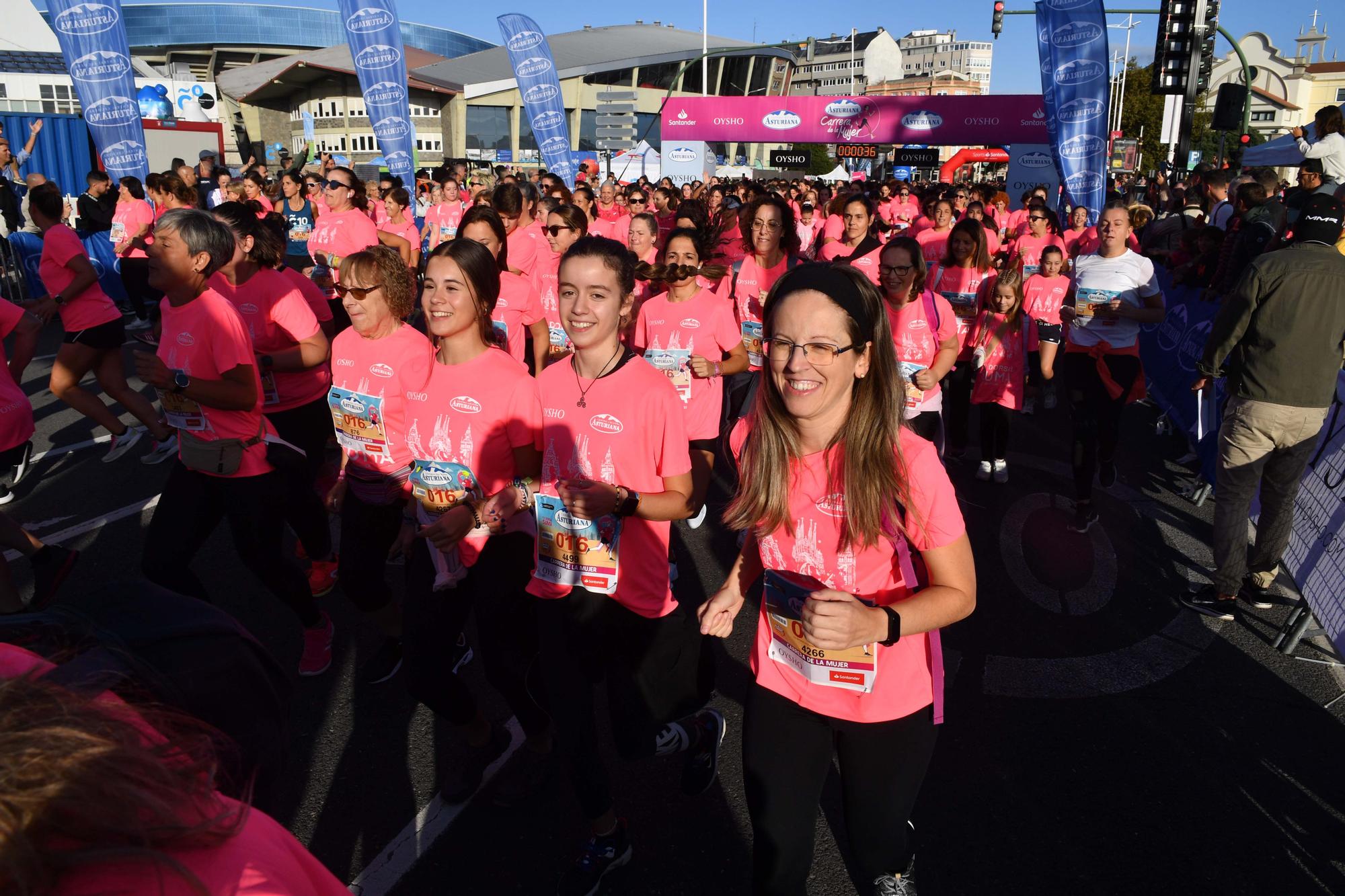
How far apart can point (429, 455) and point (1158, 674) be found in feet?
12.0

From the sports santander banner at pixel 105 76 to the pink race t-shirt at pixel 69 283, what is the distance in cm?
611

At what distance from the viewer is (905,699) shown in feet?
7.20

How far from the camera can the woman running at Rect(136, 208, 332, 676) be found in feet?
12.0

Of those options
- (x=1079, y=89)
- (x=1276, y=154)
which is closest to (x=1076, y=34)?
(x=1079, y=89)

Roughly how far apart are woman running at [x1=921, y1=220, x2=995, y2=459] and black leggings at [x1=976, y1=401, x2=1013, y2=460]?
1.24ft

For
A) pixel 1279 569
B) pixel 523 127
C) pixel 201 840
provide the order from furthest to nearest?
pixel 523 127 < pixel 1279 569 < pixel 201 840

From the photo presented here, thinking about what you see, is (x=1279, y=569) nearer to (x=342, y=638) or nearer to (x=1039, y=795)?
(x=1039, y=795)

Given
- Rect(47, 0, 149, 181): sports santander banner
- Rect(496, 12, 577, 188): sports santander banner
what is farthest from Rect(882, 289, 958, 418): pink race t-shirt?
Rect(496, 12, 577, 188): sports santander banner

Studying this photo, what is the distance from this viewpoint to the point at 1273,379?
447cm

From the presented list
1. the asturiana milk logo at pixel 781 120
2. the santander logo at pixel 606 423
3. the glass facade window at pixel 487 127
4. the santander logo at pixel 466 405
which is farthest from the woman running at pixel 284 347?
the glass facade window at pixel 487 127

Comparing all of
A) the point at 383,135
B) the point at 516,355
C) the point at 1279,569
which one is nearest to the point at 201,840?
the point at 516,355

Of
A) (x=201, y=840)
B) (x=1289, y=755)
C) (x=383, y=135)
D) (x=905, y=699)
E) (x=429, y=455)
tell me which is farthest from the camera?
(x=383, y=135)

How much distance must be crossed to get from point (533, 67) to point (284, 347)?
14.3 metres

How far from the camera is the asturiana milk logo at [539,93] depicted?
1719 centimetres
